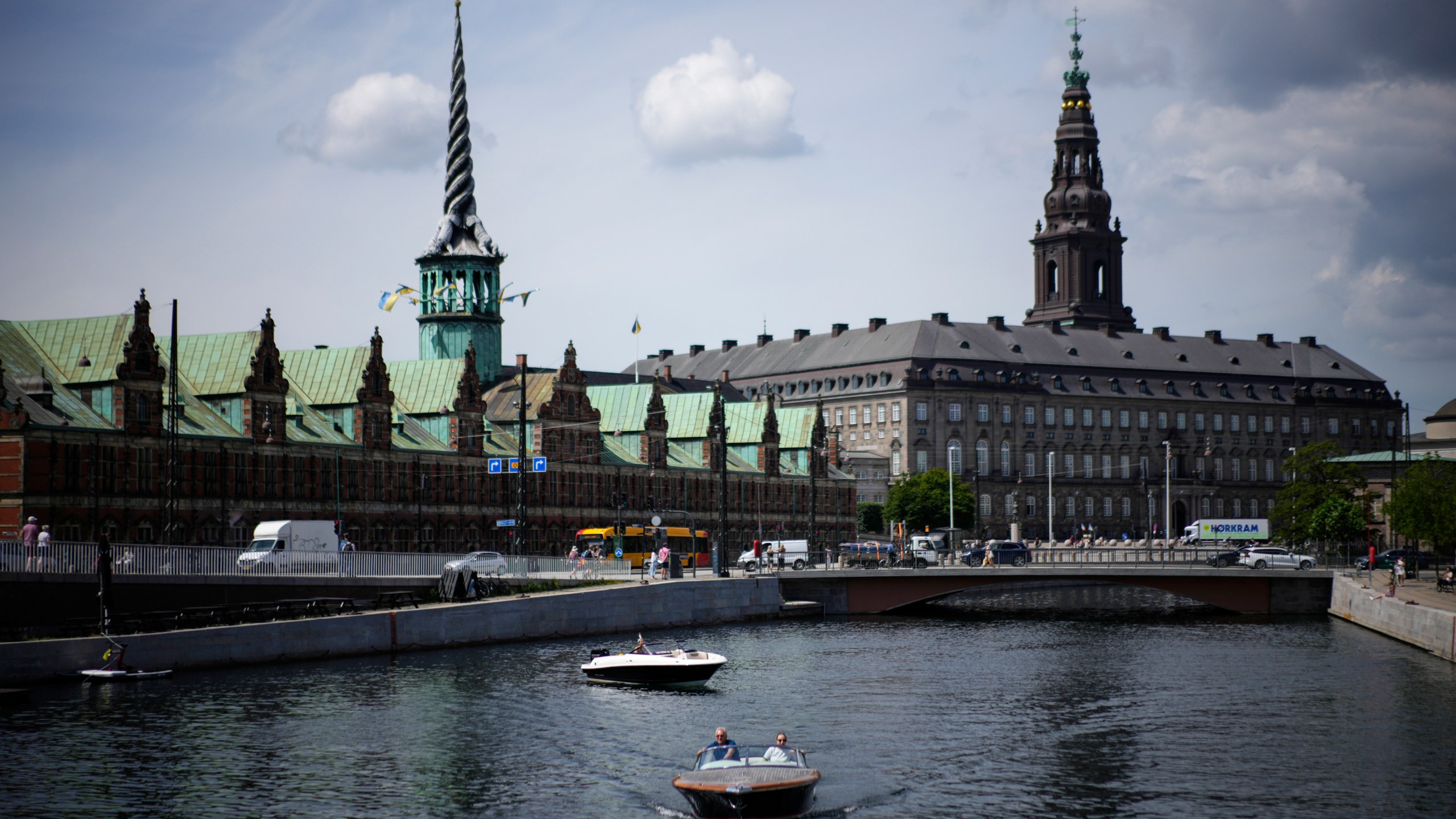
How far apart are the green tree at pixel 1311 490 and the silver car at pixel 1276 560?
2398 cm

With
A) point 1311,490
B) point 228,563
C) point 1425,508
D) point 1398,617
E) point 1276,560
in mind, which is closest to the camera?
point 228,563

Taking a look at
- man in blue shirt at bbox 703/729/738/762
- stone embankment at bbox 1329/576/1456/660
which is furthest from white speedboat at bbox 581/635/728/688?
stone embankment at bbox 1329/576/1456/660

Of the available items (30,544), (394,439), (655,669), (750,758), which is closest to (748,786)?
(750,758)

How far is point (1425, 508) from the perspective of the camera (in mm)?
121938

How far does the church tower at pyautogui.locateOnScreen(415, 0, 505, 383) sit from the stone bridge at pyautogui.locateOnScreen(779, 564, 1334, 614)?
56124 millimetres

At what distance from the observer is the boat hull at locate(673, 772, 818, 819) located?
4316cm

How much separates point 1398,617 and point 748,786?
180ft

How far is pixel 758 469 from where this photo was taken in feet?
561

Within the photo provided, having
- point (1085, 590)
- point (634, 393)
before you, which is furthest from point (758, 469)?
point (1085, 590)

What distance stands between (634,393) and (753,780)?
116 meters

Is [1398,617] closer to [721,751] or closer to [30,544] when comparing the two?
[721,751]

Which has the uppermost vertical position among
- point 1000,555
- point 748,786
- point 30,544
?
point 30,544

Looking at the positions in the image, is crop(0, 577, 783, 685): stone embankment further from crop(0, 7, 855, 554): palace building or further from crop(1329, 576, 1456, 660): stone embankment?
crop(1329, 576, 1456, 660): stone embankment

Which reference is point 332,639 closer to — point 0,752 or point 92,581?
point 92,581
